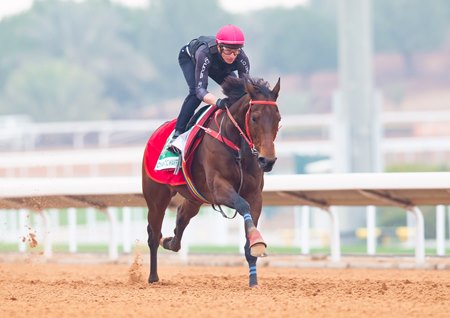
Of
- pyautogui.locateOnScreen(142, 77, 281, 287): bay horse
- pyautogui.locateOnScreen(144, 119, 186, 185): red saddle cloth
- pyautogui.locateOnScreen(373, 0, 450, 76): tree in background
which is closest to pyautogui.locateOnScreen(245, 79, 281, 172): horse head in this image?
pyautogui.locateOnScreen(142, 77, 281, 287): bay horse

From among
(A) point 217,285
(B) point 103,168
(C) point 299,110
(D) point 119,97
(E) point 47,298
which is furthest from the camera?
(D) point 119,97

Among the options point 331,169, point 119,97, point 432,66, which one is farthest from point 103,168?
point 432,66

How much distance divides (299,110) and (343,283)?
170ft

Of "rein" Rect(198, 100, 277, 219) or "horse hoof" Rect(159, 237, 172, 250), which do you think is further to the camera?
"horse hoof" Rect(159, 237, 172, 250)

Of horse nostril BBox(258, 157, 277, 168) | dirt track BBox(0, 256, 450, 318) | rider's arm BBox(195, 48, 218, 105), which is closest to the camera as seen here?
dirt track BBox(0, 256, 450, 318)

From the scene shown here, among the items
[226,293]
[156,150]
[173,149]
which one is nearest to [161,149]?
[156,150]

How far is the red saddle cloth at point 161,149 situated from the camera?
948cm

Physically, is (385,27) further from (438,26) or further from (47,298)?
(47,298)

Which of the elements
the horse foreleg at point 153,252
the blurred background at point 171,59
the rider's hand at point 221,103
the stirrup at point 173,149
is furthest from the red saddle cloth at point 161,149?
the blurred background at point 171,59

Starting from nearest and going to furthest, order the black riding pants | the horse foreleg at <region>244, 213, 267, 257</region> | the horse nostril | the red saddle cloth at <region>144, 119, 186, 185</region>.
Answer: the horse foreleg at <region>244, 213, 267, 257</region> → the horse nostril → the black riding pants → the red saddle cloth at <region>144, 119, 186, 185</region>

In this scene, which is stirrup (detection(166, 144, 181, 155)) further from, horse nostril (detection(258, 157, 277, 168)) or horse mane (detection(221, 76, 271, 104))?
horse nostril (detection(258, 157, 277, 168))

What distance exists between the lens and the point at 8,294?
8.82 meters

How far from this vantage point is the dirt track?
7.36m

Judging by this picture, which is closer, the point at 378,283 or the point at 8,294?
the point at 8,294
